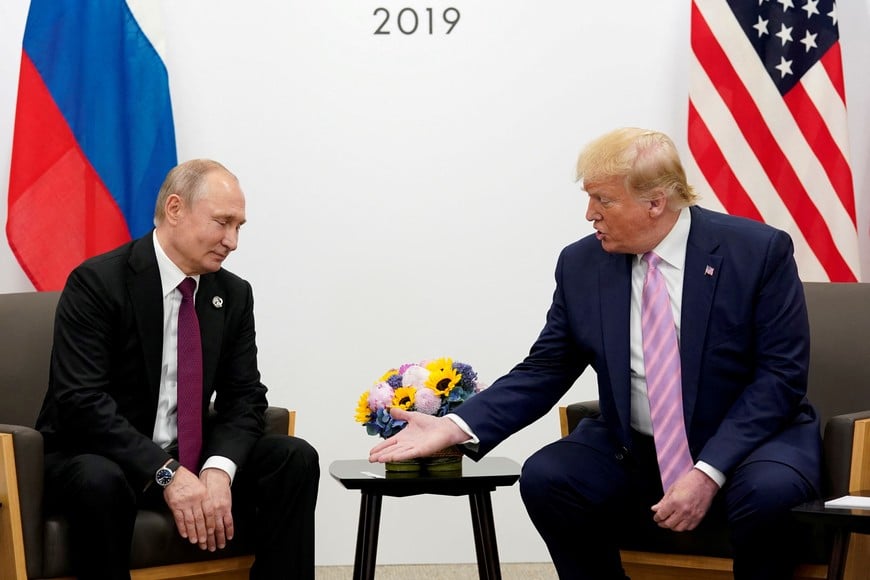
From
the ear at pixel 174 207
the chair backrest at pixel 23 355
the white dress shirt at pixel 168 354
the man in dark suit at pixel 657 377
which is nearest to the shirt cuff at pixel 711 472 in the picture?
the man in dark suit at pixel 657 377

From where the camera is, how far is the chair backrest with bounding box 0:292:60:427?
3564mm

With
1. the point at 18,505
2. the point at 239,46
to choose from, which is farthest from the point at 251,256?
the point at 18,505

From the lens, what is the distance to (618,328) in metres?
3.13

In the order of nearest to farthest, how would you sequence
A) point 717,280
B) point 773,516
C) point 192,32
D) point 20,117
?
point 773,516
point 717,280
point 20,117
point 192,32

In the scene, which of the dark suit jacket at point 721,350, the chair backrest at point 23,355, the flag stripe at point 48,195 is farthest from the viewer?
the flag stripe at point 48,195

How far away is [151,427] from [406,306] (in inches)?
61.7

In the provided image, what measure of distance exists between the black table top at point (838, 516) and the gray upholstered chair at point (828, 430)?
0.40 meters

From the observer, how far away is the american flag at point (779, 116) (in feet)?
14.4

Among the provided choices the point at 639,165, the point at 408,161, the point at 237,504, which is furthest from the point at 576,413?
the point at 408,161

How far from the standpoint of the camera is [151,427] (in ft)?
10.6

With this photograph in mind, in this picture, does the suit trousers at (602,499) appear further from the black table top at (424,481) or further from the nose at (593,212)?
the nose at (593,212)

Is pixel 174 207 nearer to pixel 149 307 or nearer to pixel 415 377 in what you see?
pixel 149 307

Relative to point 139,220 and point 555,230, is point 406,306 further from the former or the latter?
point 139,220

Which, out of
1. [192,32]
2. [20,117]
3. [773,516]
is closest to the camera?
[773,516]
